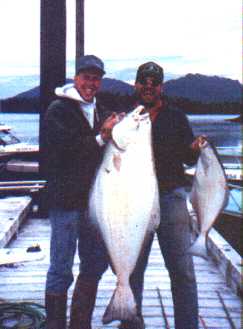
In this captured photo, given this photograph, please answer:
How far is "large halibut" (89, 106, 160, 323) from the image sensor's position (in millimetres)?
2697

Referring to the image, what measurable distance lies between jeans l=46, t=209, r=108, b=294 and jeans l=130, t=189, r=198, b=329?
28 centimetres

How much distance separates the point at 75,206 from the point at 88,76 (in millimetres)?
743

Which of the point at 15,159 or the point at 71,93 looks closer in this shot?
the point at 71,93

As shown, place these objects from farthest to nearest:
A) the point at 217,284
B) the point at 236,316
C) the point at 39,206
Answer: the point at 39,206, the point at 217,284, the point at 236,316

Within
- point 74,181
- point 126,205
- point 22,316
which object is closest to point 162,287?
point 22,316

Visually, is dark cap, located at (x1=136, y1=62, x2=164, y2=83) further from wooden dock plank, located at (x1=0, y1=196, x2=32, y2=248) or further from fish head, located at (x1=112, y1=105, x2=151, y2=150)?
wooden dock plank, located at (x1=0, y1=196, x2=32, y2=248)

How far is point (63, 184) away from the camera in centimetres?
332

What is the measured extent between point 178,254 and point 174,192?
0.37 meters

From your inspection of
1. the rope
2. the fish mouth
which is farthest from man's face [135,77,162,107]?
the rope

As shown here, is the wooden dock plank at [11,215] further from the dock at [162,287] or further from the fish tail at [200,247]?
the fish tail at [200,247]

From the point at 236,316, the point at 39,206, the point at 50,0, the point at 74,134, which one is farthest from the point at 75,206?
the point at 39,206

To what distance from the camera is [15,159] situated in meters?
17.3

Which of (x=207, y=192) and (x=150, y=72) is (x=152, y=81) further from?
(x=207, y=192)

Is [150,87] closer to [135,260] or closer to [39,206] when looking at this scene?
[135,260]
